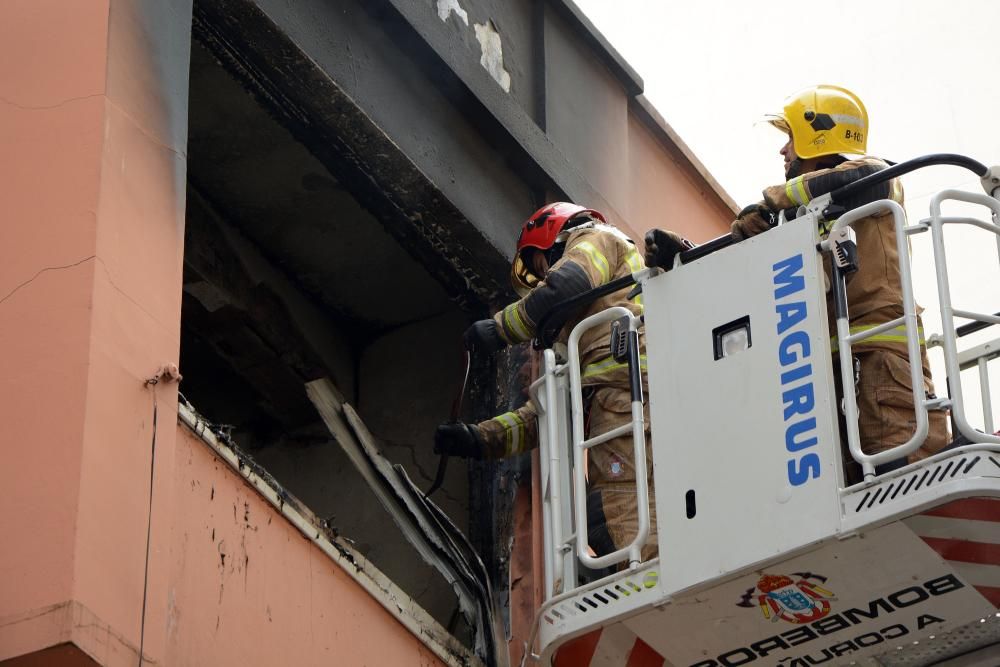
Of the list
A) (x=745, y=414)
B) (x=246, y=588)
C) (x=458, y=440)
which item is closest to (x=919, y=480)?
(x=745, y=414)

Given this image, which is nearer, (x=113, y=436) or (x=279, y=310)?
(x=113, y=436)

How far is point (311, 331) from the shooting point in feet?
33.6

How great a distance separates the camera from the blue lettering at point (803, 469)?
6.25 meters

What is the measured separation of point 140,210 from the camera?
21.0 ft

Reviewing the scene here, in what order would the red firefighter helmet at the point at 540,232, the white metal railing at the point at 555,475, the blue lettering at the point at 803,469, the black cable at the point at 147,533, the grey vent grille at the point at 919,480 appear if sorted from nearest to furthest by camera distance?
the black cable at the point at 147,533, the grey vent grille at the point at 919,480, the blue lettering at the point at 803,469, the white metal railing at the point at 555,475, the red firefighter helmet at the point at 540,232

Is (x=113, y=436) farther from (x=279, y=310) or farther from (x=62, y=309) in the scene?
(x=279, y=310)

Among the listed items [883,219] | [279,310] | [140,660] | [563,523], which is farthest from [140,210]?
[279,310]

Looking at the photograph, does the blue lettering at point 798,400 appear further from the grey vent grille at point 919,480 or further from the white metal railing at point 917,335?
the grey vent grille at point 919,480

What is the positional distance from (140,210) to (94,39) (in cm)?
65

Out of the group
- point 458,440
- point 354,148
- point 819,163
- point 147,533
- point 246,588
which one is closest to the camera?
point 147,533

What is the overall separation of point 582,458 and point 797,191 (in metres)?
1.33

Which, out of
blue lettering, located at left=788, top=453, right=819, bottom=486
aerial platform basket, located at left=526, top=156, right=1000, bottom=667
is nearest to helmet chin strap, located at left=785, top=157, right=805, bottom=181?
aerial platform basket, located at left=526, top=156, right=1000, bottom=667

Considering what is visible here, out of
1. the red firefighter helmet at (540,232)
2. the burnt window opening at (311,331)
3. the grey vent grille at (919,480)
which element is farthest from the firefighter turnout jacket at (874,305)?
the burnt window opening at (311,331)

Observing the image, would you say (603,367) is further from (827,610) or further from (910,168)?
(910,168)
